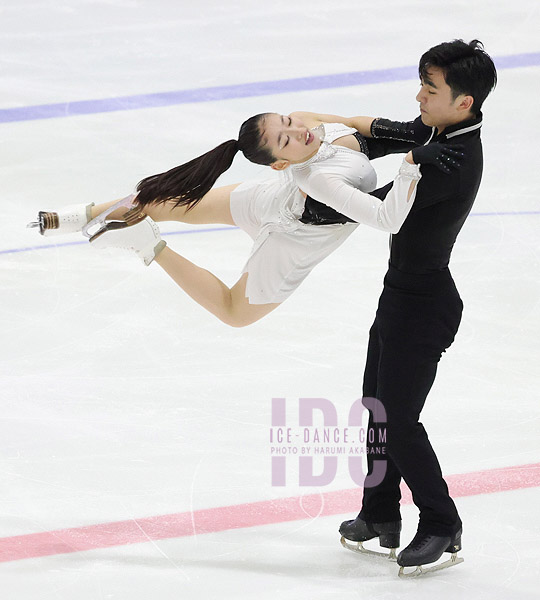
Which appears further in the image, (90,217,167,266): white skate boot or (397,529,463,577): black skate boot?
(90,217,167,266): white skate boot

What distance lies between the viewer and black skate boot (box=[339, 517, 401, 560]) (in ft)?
11.5

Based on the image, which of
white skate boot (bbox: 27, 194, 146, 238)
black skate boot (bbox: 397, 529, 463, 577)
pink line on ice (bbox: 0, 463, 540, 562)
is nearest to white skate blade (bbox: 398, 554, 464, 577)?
black skate boot (bbox: 397, 529, 463, 577)

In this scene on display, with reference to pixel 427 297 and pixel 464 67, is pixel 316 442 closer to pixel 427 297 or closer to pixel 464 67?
pixel 427 297

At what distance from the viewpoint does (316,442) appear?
13.6ft

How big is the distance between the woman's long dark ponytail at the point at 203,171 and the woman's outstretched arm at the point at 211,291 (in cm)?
25

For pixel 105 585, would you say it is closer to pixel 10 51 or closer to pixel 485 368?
pixel 485 368

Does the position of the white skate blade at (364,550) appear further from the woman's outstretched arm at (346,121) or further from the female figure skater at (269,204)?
the woman's outstretched arm at (346,121)

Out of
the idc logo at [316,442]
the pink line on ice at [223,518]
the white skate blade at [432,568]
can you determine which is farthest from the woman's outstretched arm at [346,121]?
the white skate blade at [432,568]

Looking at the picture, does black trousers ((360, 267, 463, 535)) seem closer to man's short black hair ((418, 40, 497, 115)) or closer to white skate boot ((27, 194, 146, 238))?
man's short black hair ((418, 40, 497, 115))

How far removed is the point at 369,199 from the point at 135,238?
912 mm

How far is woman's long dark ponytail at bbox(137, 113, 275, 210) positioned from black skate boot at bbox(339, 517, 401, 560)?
47.4 inches

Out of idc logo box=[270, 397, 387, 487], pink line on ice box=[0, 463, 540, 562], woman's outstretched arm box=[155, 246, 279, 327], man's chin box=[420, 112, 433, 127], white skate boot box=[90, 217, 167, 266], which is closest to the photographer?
man's chin box=[420, 112, 433, 127]

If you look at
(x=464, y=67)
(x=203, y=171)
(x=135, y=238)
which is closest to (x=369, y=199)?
(x=464, y=67)

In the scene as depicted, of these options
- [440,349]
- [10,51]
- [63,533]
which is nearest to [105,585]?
[63,533]
